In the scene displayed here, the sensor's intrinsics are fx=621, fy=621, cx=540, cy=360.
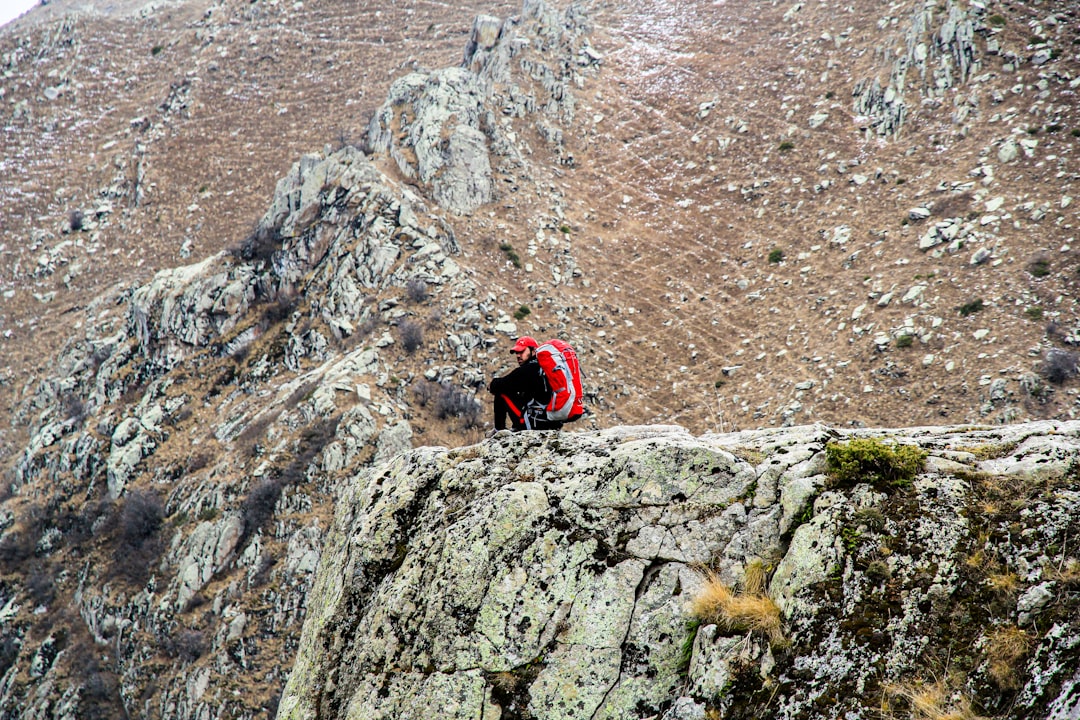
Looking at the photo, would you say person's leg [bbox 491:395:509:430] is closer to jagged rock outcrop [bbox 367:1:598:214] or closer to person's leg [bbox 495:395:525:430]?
person's leg [bbox 495:395:525:430]

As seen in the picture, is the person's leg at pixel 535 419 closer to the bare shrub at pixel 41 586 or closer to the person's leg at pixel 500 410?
the person's leg at pixel 500 410

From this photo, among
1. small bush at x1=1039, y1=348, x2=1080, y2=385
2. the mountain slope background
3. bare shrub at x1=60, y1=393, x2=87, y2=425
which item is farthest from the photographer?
bare shrub at x1=60, y1=393, x2=87, y2=425

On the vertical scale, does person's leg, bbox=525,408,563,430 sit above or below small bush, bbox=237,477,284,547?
above

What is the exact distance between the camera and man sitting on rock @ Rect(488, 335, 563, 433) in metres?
9.77

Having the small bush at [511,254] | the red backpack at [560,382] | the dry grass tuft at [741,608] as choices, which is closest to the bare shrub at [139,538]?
the small bush at [511,254]

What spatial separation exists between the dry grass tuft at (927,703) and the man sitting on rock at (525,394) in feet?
19.1

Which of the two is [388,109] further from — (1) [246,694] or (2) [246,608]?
(1) [246,694]

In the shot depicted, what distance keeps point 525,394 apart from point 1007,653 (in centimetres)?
667

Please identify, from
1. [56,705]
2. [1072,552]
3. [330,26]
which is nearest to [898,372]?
[1072,552]

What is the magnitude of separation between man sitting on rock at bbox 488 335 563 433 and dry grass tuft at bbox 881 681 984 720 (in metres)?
5.83

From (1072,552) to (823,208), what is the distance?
97.6 ft

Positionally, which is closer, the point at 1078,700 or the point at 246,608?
the point at 1078,700

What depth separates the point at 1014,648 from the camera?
15.2ft

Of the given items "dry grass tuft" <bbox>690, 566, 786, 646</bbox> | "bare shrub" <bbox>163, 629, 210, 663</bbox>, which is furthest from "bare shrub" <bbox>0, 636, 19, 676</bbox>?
"dry grass tuft" <bbox>690, 566, 786, 646</bbox>
